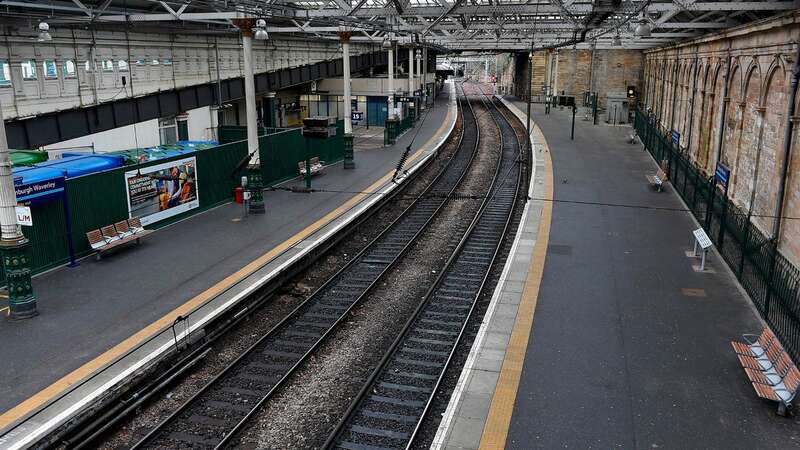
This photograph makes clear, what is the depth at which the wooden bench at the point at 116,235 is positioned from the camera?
1466 cm

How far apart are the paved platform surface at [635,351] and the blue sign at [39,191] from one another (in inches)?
408

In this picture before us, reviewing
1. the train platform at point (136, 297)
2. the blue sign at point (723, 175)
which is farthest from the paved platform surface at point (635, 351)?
the train platform at point (136, 297)

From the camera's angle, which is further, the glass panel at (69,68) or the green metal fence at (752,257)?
the glass panel at (69,68)

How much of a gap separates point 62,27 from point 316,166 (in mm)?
10381

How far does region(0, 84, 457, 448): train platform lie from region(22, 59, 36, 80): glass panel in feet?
28.3

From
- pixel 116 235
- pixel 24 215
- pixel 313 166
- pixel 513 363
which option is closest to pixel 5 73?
pixel 116 235

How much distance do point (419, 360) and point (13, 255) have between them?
24.1ft

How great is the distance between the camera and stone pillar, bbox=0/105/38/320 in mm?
11164

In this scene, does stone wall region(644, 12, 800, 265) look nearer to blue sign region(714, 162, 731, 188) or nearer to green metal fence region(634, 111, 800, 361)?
green metal fence region(634, 111, 800, 361)

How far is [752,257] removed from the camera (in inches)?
503

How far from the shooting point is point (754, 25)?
1748 centimetres

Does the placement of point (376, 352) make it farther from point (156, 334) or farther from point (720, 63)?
point (720, 63)

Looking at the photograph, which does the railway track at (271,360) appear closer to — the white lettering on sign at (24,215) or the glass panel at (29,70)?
the white lettering on sign at (24,215)

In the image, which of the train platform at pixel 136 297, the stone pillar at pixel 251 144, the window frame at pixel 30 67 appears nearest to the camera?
the train platform at pixel 136 297
